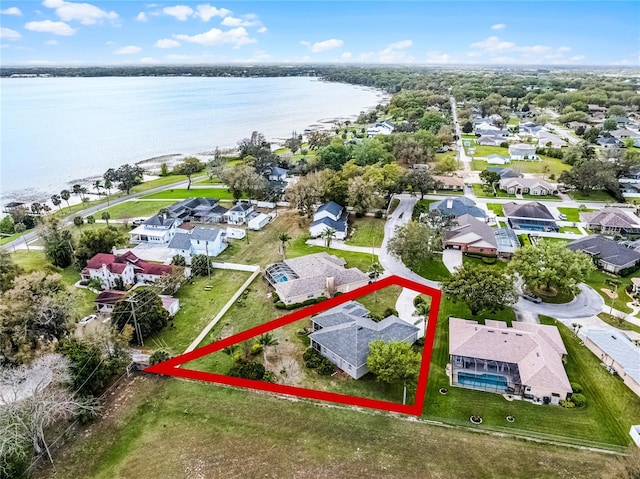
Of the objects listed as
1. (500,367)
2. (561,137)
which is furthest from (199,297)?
(561,137)

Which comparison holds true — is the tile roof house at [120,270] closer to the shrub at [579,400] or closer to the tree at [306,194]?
the tree at [306,194]

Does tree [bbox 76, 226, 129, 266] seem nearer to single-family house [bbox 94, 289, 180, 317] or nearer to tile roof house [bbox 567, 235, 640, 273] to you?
single-family house [bbox 94, 289, 180, 317]

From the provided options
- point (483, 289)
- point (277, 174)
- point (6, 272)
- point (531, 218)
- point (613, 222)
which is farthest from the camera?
point (277, 174)

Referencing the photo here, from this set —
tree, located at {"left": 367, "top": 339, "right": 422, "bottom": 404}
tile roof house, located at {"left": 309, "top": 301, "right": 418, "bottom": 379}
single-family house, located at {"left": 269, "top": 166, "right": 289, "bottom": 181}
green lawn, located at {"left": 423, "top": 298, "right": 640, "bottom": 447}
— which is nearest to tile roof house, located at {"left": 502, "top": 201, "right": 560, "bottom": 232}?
green lawn, located at {"left": 423, "top": 298, "right": 640, "bottom": 447}

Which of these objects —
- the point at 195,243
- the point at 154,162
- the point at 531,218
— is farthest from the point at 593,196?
the point at 154,162

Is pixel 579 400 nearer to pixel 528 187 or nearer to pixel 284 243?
pixel 284 243

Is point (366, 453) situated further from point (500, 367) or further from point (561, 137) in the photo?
point (561, 137)
